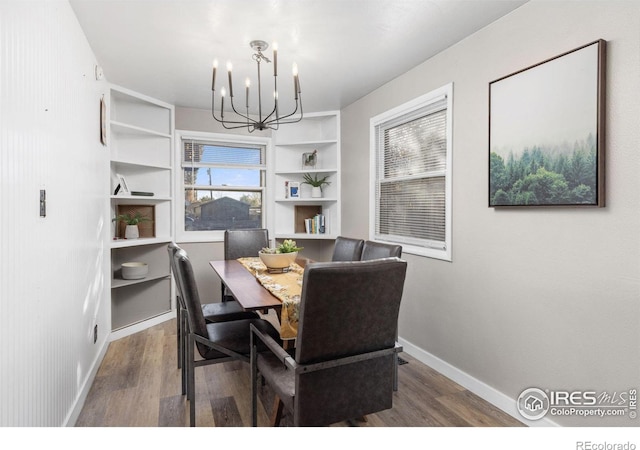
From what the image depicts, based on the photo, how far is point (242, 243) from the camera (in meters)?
3.66

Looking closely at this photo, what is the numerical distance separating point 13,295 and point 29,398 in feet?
1.53

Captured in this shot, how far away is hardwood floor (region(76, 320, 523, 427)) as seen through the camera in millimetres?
2090

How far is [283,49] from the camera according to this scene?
8.59ft

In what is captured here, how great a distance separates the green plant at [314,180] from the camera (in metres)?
4.40

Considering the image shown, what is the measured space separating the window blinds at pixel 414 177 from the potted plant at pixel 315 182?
0.97 m

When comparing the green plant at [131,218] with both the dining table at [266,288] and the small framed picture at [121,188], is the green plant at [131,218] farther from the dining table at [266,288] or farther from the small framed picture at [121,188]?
the dining table at [266,288]

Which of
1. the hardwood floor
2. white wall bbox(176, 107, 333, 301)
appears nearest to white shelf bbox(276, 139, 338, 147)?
white wall bbox(176, 107, 333, 301)

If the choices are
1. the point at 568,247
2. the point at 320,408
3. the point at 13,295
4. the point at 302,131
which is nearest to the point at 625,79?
the point at 568,247

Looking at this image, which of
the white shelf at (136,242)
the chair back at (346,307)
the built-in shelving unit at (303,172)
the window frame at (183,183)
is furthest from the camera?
the built-in shelving unit at (303,172)

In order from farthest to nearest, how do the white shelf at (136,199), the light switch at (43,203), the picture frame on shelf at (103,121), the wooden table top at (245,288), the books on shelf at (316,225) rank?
the books on shelf at (316,225) < the white shelf at (136,199) < the picture frame on shelf at (103,121) < the wooden table top at (245,288) < the light switch at (43,203)

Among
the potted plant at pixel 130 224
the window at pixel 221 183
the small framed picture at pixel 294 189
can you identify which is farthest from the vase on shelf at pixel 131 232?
the small framed picture at pixel 294 189

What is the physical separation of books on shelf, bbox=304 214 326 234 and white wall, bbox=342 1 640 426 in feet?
5.39

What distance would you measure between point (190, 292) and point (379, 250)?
1274mm

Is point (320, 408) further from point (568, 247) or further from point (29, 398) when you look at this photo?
point (568, 247)
